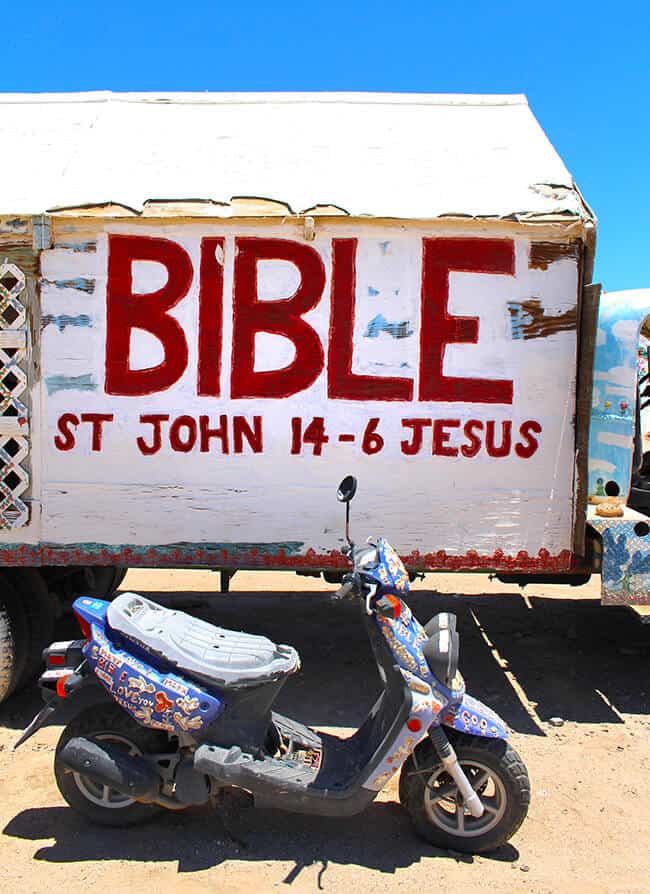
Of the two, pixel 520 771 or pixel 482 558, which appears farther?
pixel 482 558

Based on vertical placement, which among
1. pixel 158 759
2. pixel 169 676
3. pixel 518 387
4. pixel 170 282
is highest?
pixel 170 282

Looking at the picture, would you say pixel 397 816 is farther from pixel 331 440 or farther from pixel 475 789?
pixel 331 440

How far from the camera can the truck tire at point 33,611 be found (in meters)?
4.47

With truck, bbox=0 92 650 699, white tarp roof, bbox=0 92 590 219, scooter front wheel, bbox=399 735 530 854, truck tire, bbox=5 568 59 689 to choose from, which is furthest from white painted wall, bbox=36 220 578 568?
scooter front wheel, bbox=399 735 530 854

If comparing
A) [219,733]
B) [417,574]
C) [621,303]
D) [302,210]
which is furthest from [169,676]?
[621,303]

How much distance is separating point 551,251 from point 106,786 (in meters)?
3.61

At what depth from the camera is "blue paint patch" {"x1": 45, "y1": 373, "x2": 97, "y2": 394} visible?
429cm

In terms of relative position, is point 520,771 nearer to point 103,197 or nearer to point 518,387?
point 518,387

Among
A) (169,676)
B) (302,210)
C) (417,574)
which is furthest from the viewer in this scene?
(417,574)

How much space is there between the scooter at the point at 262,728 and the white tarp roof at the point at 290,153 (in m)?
2.25

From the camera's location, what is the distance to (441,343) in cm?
428

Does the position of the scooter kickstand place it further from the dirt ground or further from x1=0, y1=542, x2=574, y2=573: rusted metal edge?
x1=0, y1=542, x2=574, y2=573: rusted metal edge

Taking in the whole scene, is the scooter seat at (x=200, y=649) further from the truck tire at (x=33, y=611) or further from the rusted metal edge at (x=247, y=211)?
the rusted metal edge at (x=247, y=211)

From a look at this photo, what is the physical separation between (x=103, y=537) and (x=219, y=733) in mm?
1745
